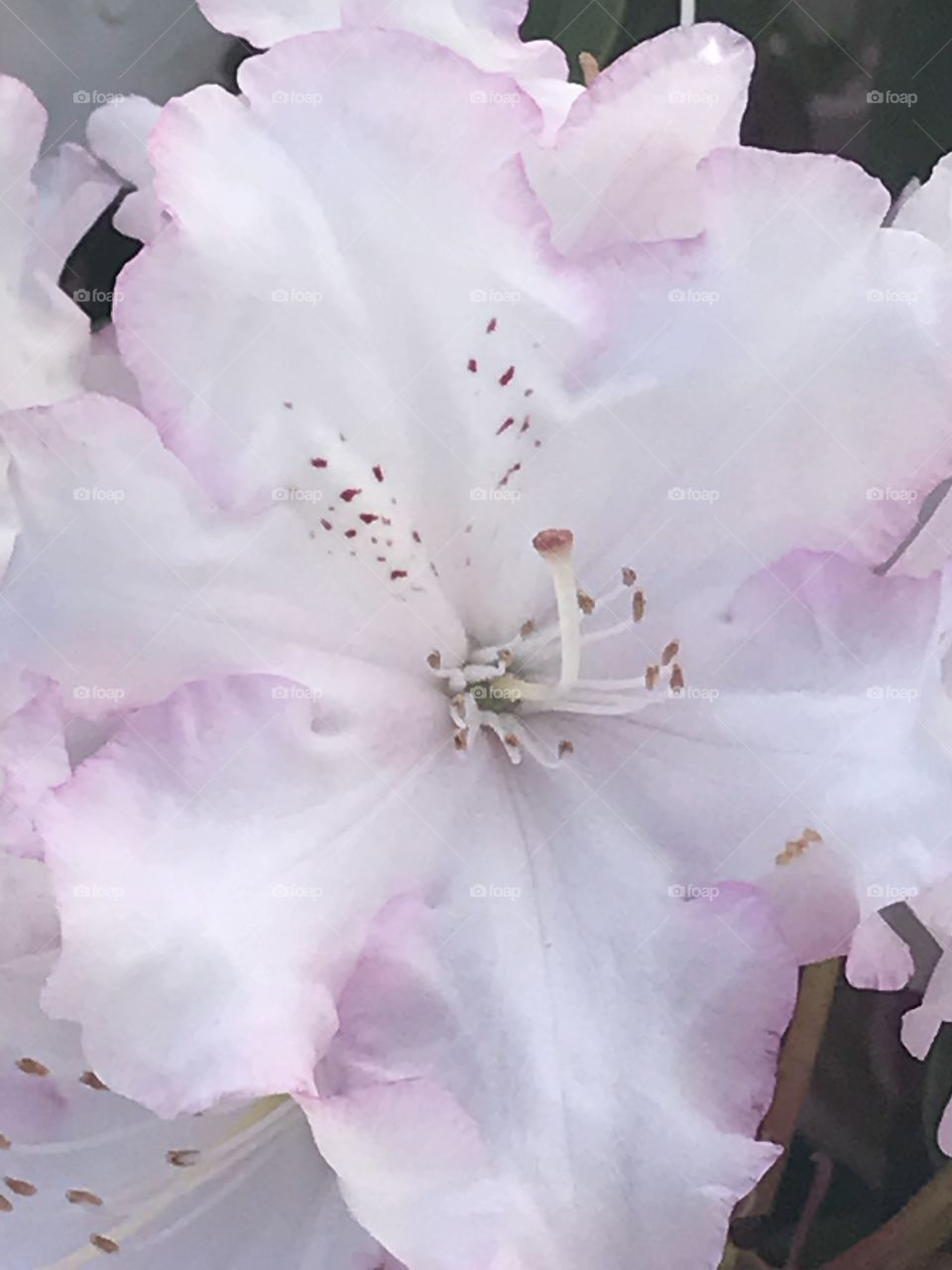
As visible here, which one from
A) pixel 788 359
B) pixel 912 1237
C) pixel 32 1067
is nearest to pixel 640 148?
pixel 788 359

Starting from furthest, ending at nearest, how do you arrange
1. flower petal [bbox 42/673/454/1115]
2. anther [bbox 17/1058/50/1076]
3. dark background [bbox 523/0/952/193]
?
dark background [bbox 523/0/952/193], anther [bbox 17/1058/50/1076], flower petal [bbox 42/673/454/1115]

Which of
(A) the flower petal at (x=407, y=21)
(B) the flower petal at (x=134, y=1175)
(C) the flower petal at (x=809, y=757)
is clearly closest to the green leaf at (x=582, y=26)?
(A) the flower petal at (x=407, y=21)

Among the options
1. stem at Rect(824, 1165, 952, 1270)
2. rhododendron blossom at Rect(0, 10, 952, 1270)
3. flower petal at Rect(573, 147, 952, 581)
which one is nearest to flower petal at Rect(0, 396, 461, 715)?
rhododendron blossom at Rect(0, 10, 952, 1270)

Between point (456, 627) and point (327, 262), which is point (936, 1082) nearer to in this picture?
point (456, 627)

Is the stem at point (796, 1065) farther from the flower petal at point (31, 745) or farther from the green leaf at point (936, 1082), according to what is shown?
the flower petal at point (31, 745)

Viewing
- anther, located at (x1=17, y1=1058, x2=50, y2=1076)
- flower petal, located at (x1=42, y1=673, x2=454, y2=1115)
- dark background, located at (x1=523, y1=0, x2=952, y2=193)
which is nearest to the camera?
flower petal, located at (x1=42, y1=673, x2=454, y2=1115)

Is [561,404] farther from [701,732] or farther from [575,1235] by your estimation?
[575,1235]

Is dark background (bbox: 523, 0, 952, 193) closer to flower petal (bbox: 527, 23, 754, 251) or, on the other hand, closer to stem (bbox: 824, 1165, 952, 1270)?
flower petal (bbox: 527, 23, 754, 251)

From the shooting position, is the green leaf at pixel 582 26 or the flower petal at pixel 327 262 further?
the green leaf at pixel 582 26

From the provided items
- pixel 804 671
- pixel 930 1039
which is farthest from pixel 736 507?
pixel 930 1039
